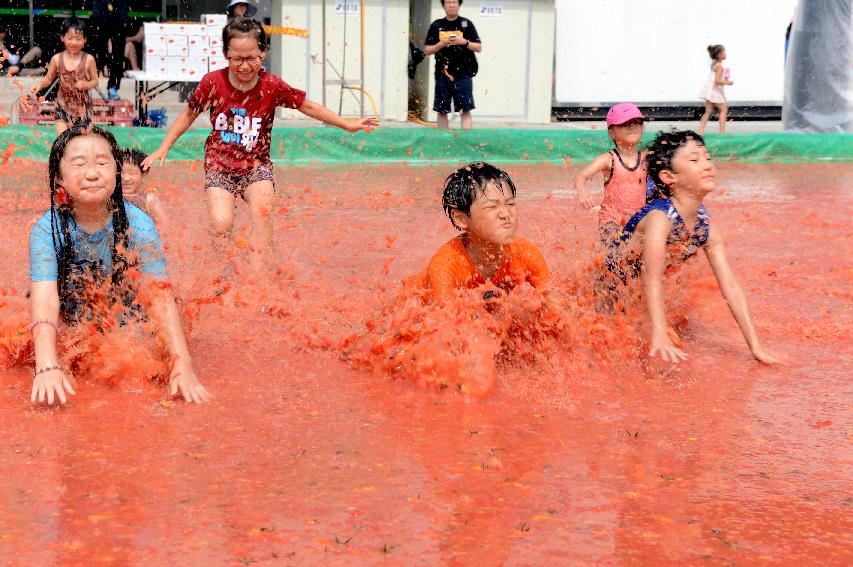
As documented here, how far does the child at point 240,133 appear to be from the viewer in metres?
6.41

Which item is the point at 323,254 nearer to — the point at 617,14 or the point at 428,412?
the point at 428,412

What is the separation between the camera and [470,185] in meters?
4.70

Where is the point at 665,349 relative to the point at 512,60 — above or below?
below

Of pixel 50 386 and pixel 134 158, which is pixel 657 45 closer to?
pixel 134 158

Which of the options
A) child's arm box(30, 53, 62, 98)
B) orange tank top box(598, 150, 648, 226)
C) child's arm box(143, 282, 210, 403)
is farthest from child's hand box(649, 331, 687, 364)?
child's arm box(30, 53, 62, 98)

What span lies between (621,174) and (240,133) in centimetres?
229

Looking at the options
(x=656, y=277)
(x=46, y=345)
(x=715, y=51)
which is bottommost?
(x=46, y=345)

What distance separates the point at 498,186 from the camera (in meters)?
4.72

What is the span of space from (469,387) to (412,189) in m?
6.99

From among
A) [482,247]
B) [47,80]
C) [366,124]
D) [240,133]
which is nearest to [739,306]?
[482,247]

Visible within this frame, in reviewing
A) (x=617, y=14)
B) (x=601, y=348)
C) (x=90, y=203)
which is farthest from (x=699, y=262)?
(x=617, y=14)

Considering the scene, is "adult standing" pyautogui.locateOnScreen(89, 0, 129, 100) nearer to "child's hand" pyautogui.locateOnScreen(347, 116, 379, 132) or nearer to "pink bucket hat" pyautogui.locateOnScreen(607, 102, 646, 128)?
"child's hand" pyautogui.locateOnScreen(347, 116, 379, 132)

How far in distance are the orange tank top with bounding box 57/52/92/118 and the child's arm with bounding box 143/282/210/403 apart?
23.8ft

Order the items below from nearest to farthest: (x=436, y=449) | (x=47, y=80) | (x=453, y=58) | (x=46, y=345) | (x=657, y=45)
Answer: (x=436, y=449) < (x=46, y=345) < (x=47, y=80) < (x=453, y=58) < (x=657, y=45)
